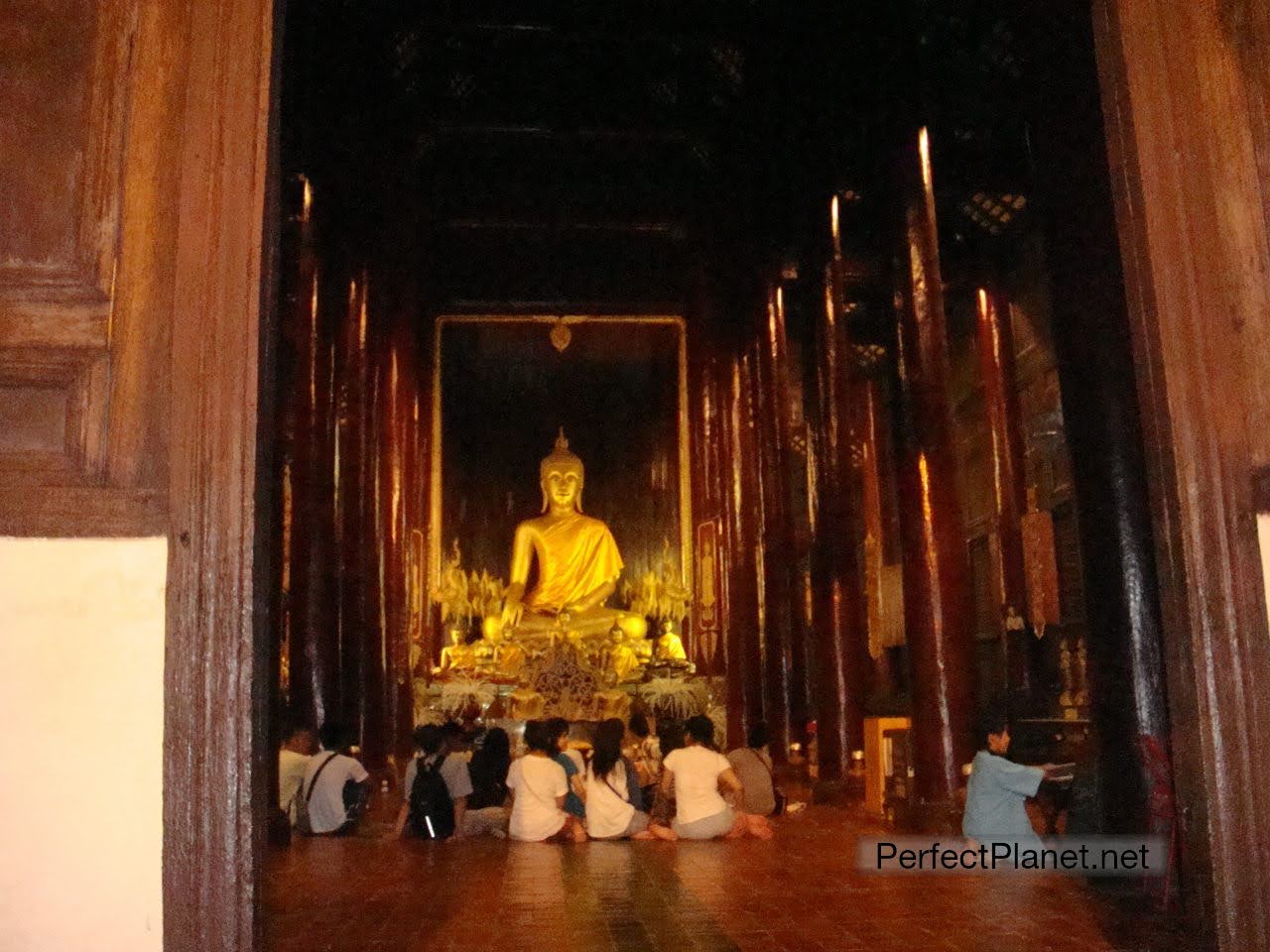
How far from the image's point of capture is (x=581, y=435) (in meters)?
17.5

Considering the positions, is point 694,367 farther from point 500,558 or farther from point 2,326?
point 2,326

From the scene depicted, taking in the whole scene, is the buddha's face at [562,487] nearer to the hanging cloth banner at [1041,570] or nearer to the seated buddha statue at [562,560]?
the seated buddha statue at [562,560]

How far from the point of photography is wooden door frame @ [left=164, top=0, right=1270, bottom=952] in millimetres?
2045

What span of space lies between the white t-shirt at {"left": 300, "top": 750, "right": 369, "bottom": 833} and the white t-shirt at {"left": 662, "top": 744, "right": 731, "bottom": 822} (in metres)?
2.25

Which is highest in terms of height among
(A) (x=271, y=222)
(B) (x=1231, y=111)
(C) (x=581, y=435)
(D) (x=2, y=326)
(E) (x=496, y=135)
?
(E) (x=496, y=135)

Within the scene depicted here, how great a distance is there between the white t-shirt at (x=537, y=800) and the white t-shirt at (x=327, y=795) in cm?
126

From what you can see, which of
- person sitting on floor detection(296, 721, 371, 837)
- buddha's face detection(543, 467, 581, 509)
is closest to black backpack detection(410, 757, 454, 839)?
person sitting on floor detection(296, 721, 371, 837)

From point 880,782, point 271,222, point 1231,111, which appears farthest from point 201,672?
point 880,782

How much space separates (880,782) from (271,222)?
23.6ft

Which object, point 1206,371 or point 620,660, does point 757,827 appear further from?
point 620,660

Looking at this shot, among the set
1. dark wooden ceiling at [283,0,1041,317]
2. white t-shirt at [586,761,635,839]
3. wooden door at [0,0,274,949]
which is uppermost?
dark wooden ceiling at [283,0,1041,317]

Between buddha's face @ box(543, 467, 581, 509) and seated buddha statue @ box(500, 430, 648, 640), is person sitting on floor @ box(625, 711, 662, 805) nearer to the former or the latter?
seated buddha statue @ box(500, 430, 648, 640)

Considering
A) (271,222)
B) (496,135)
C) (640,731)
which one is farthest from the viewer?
(496,135)

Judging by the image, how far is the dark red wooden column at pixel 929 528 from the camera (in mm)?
7520
